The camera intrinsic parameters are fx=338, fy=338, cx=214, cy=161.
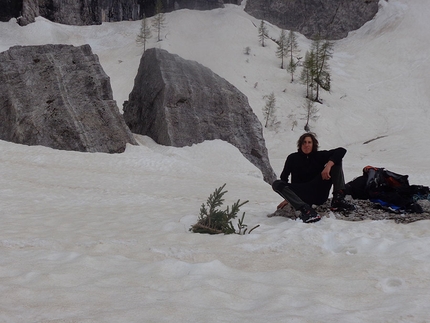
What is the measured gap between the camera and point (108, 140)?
51.2ft

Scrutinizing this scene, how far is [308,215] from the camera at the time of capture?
5.34 m

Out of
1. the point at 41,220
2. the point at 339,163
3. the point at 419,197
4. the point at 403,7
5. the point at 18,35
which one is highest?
the point at 403,7

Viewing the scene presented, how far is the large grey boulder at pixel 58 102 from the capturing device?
14664 millimetres

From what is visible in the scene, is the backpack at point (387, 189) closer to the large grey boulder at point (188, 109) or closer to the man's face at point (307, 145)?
the man's face at point (307, 145)

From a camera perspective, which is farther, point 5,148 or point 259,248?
point 5,148

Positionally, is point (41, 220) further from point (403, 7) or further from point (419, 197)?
point (403, 7)

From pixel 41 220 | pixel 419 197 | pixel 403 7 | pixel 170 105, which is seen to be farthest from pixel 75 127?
pixel 403 7

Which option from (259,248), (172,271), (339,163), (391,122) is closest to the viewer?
(172,271)

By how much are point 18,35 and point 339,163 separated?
51.9m

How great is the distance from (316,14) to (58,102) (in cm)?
6541

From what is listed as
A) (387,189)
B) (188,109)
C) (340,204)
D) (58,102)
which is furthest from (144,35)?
(340,204)

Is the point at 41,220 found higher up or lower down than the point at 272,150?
lower down

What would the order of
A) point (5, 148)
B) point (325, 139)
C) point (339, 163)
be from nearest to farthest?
point (339, 163) → point (5, 148) → point (325, 139)

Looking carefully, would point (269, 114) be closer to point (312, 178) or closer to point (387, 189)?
point (387, 189)
